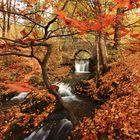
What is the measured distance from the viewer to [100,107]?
934 centimetres

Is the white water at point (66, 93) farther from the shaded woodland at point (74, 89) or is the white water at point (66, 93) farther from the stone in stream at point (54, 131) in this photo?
the stone in stream at point (54, 131)

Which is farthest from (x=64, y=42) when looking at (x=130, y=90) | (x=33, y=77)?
(x=130, y=90)

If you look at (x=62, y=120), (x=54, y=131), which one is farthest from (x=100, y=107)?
(x=54, y=131)

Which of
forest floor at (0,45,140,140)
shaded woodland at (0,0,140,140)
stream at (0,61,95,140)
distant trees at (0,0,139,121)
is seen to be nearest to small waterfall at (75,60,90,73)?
shaded woodland at (0,0,140,140)

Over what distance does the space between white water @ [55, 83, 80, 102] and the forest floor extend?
695 mm

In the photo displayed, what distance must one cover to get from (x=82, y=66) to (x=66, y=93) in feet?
27.8

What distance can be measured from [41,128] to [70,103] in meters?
2.65

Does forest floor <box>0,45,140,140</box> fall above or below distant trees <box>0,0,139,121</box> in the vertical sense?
below

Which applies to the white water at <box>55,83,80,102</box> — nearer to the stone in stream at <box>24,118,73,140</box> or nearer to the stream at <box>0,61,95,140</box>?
the stream at <box>0,61,95,140</box>

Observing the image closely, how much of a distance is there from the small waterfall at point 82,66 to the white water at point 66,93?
616cm

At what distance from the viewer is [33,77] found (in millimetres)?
15445

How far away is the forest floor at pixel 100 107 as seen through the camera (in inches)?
253

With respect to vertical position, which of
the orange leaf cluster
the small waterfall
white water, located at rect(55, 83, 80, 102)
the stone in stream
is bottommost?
the stone in stream

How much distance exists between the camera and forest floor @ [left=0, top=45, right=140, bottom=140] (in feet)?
21.1
